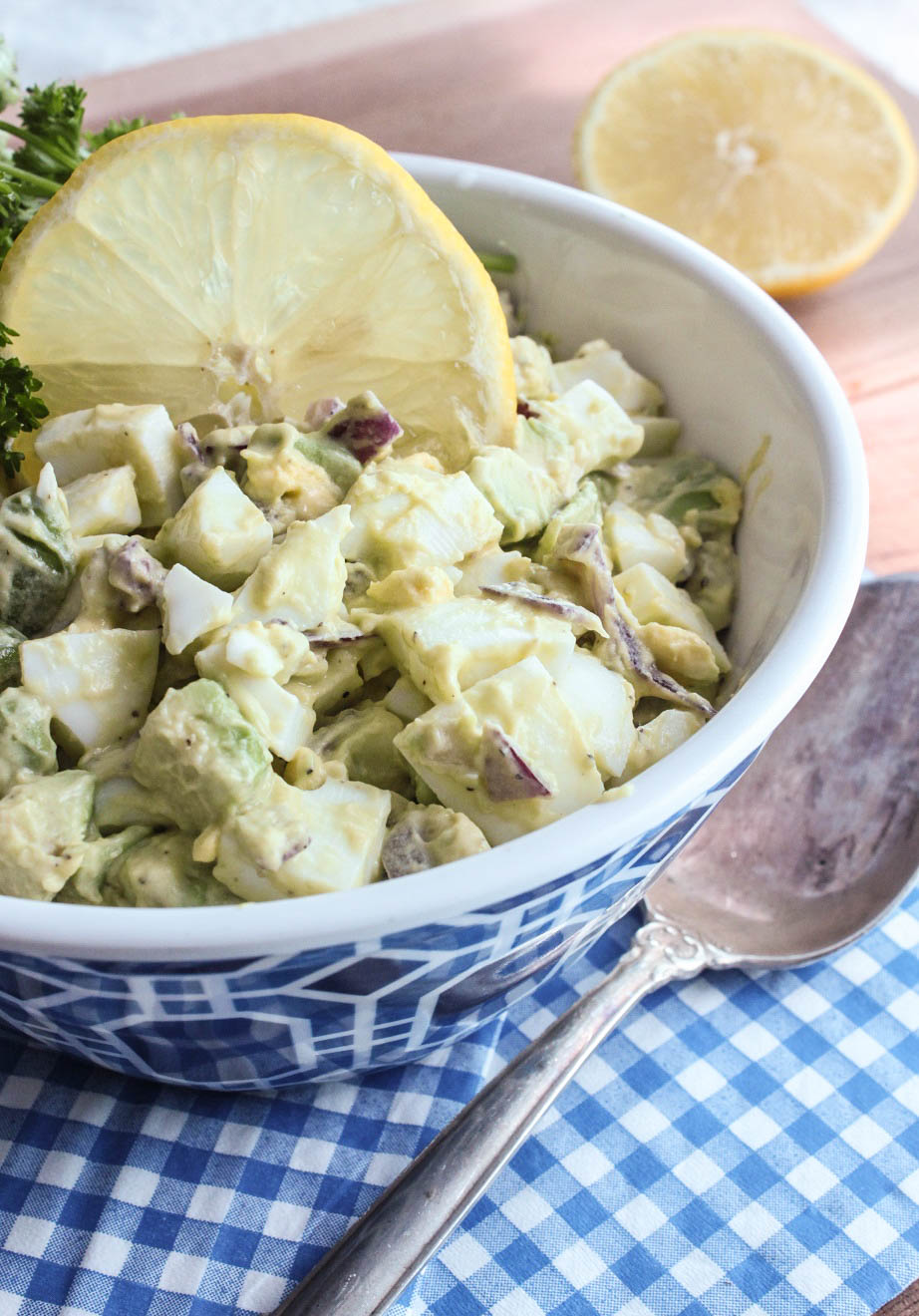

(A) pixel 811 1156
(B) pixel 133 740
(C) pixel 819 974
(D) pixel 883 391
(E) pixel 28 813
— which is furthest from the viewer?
(D) pixel 883 391

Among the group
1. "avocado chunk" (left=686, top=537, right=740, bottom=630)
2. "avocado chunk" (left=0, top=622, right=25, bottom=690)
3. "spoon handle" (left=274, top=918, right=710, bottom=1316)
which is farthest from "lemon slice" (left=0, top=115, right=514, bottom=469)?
"spoon handle" (left=274, top=918, right=710, bottom=1316)

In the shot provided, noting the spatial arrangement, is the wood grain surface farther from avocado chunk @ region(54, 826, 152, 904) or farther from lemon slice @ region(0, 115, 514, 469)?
avocado chunk @ region(54, 826, 152, 904)

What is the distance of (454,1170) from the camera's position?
116 cm

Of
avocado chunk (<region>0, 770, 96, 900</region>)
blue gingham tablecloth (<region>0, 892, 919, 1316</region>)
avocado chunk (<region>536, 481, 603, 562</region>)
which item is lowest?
blue gingham tablecloth (<region>0, 892, 919, 1316</region>)

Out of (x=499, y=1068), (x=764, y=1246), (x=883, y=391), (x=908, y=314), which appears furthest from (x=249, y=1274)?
(x=908, y=314)

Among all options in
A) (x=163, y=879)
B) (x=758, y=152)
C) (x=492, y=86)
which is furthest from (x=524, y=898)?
(x=492, y=86)

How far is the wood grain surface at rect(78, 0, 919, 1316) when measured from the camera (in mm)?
2268

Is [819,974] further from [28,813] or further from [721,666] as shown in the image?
[28,813]

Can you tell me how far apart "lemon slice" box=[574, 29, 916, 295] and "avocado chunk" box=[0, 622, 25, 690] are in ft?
4.91

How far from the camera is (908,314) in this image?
227 centimetres

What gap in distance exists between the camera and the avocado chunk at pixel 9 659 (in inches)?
45.8

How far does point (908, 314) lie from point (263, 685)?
1615mm

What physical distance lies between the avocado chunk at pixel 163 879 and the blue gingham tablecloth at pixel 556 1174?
36 centimetres

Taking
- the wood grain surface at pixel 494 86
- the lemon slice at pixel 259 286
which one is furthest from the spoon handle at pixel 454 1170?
the wood grain surface at pixel 494 86
